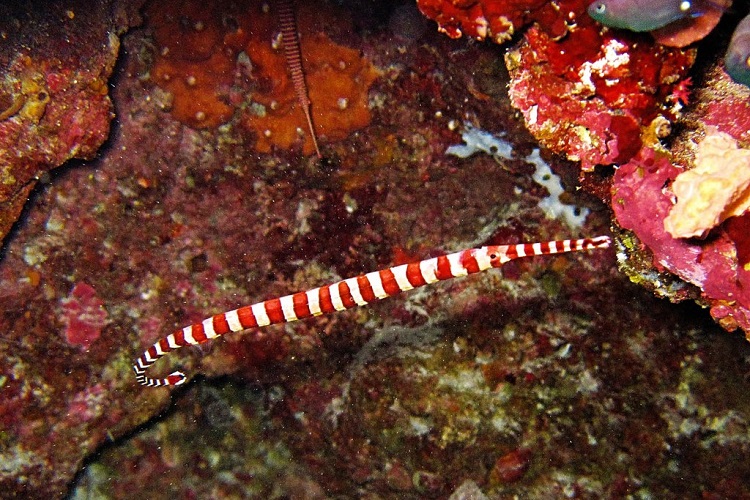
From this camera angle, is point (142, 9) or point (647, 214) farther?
point (142, 9)

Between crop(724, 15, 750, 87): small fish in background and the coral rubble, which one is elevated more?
the coral rubble

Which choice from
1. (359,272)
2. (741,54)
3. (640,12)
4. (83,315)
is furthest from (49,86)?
(741,54)

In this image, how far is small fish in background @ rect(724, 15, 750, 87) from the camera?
2674mm

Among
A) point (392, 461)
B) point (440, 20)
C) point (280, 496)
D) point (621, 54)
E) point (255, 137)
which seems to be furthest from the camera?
point (280, 496)

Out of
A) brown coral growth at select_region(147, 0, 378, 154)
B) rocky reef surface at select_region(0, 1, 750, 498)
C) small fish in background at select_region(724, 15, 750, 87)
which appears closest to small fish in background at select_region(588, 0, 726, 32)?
small fish in background at select_region(724, 15, 750, 87)

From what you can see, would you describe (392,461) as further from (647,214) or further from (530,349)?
(647,214)

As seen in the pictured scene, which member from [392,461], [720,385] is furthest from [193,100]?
[720,385]

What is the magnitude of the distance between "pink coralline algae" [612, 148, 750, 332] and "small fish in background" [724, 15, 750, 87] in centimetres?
69

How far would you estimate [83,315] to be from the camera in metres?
5.46

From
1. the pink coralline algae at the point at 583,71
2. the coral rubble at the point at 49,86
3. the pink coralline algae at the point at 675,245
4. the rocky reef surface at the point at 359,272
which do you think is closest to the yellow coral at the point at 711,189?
the pink coralline algae at the point at 675,245

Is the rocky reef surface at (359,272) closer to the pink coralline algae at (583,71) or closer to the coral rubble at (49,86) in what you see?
the coral rubble at (49,86)

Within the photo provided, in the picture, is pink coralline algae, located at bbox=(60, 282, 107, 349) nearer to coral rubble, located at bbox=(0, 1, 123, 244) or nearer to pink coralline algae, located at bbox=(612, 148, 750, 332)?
coral rubble, located at bbox=(0, 1, 123, 244)

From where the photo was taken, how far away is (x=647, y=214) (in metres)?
3.44

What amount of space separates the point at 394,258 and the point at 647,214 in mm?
2631
